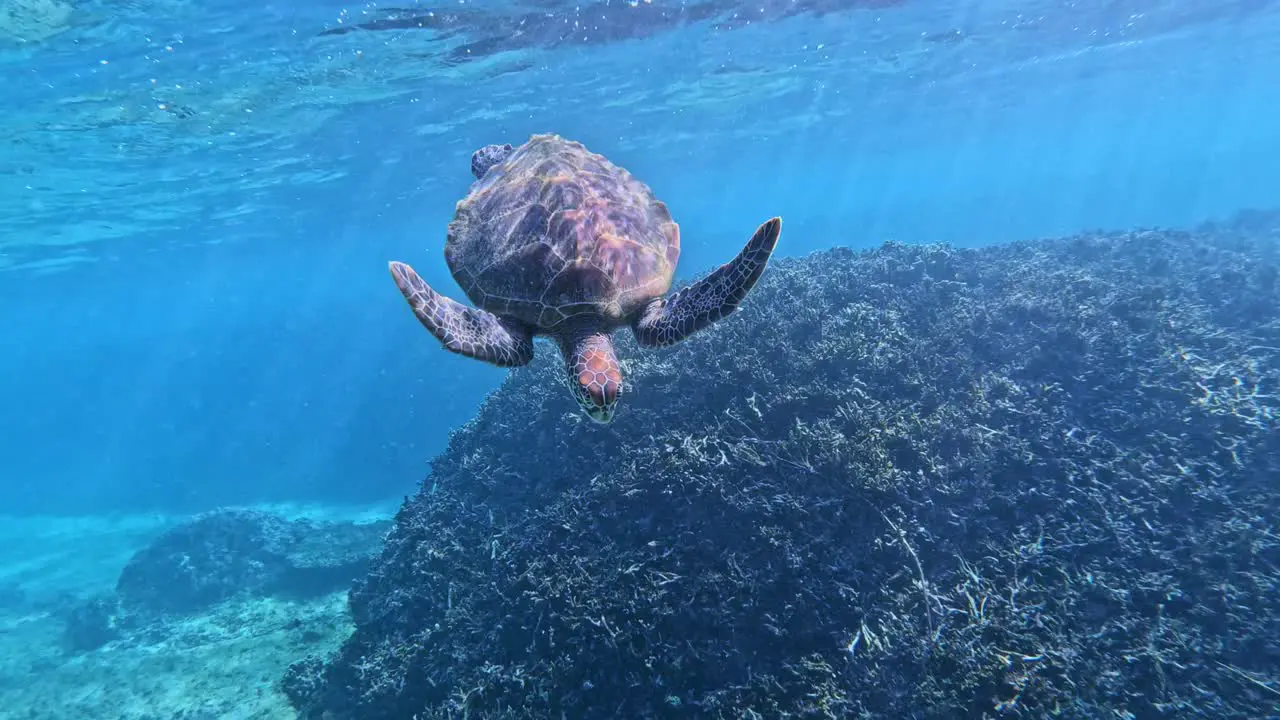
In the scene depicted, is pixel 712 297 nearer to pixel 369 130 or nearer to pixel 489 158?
pixel 489 158

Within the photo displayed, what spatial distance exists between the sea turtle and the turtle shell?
1 centimetres

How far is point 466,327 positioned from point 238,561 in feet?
60.6

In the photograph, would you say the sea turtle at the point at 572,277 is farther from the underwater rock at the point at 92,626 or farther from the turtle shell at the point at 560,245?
the underwater rock at the point at 92,626

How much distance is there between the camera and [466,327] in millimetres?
4672

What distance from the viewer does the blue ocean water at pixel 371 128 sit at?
15500mm

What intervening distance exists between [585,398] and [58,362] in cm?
13530

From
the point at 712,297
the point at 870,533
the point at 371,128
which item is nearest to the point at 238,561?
the point at 371,128

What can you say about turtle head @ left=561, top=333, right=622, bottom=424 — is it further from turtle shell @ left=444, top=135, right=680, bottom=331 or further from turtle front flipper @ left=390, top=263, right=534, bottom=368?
turtle front flipper @ left=390, top=263, right=534, bottom=368

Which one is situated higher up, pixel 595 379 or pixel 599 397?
pixel 595 379

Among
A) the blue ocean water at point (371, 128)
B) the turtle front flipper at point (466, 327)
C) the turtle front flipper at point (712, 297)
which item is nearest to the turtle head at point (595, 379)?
the turtle front flipper at point (712, 297)

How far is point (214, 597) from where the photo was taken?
55.2ft

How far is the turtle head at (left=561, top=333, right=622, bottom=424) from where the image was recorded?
4.17 metres

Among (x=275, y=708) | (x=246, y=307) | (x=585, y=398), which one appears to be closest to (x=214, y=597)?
(x=275, y=708)

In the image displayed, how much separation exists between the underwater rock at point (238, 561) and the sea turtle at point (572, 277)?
47.5 ft
